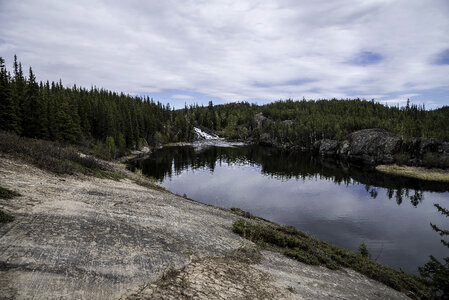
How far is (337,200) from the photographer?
47.2 m

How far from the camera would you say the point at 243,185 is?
55.7m

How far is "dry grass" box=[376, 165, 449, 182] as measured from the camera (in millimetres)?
72688

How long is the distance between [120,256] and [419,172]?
9759 cm

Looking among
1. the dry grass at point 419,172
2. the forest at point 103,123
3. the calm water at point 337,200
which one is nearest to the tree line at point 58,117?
the forest at point 103,123

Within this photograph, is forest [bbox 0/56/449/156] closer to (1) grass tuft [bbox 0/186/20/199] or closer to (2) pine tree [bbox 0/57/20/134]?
(2) pine tree [bbox 0/57/20/134]

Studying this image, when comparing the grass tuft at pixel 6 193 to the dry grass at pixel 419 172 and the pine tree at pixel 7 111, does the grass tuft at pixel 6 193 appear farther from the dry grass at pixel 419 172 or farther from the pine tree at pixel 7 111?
the dry grass at pixel 419 172

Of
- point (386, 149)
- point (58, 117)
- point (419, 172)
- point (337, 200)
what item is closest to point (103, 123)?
point (58, 117)

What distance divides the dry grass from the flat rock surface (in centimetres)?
7901

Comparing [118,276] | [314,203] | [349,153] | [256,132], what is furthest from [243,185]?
[256,132]

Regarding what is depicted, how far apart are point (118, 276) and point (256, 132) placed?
613ft

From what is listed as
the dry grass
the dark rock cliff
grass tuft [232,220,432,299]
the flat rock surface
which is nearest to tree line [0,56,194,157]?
the flat rock surface

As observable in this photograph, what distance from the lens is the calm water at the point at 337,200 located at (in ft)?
99.3

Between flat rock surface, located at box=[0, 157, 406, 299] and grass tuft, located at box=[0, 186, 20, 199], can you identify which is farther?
grass tuft, located at box=[0, 186, 20, 199]

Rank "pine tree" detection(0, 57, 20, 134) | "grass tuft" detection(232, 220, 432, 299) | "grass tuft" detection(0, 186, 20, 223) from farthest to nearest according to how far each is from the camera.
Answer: "pine tree" detection(0, 57, 20, 134), "grass tuft" detection(232, 220, 432, 299), "grass tuft" detection(0, 186, 20, 223)
